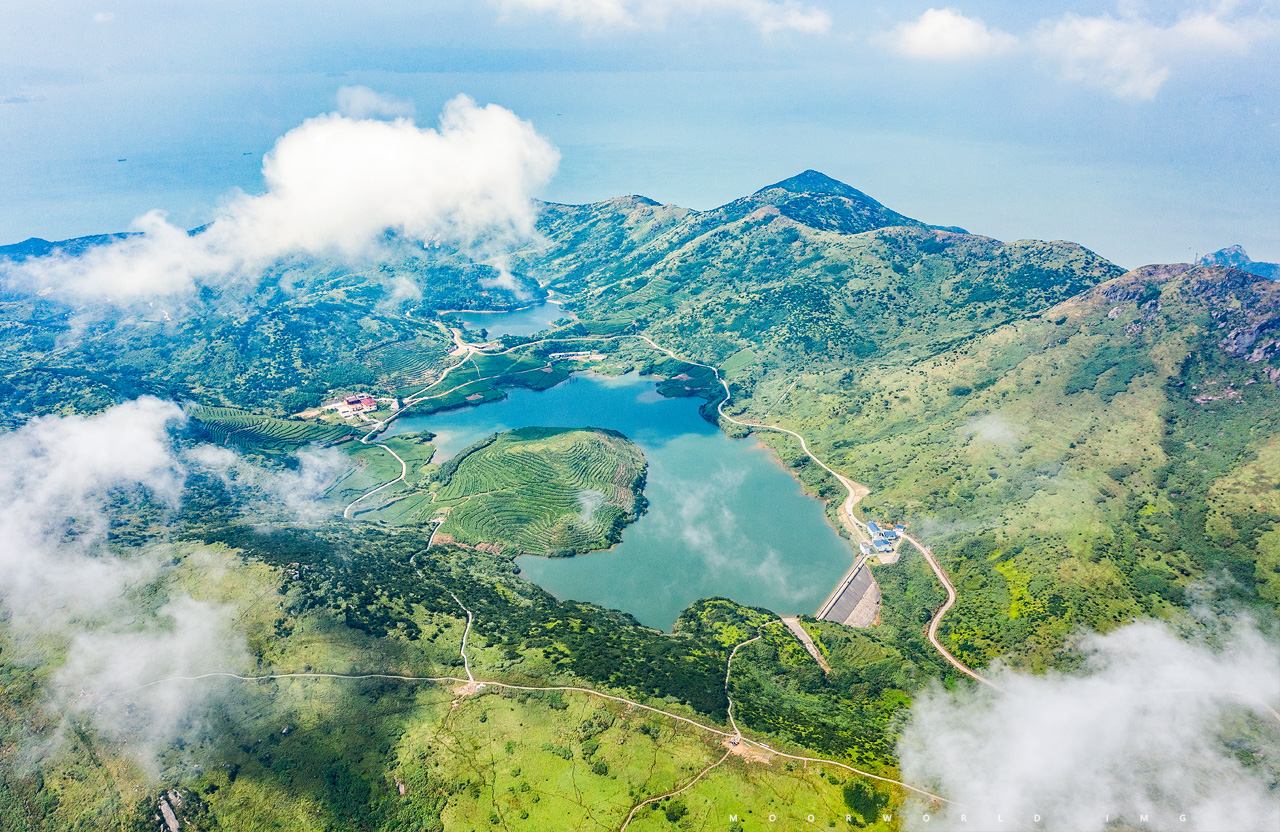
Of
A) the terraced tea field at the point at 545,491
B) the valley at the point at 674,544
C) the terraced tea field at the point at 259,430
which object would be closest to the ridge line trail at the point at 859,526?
the valley at the point at 674,544

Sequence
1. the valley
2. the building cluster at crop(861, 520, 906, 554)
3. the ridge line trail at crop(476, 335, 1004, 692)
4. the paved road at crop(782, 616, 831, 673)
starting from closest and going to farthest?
the valley → the ridge line trail at crop(476, 335, 1004, 692) → the paved road at crop(782, 616, 831, 673) → the building cluster at crop(861, 520, 906, 554)

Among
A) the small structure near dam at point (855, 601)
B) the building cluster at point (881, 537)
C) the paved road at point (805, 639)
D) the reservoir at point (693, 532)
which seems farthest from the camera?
the building cluster at point (881, 537)

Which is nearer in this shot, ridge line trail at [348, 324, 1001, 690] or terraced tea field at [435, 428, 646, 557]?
ridge line trail at [348, 324, 1001, 690]

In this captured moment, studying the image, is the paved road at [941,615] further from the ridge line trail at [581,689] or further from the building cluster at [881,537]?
the ridge line trail at [581,689]

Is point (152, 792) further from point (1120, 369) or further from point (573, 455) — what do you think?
point (1120, 369)

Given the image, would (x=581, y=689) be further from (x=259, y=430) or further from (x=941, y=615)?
(x=259, y=430)

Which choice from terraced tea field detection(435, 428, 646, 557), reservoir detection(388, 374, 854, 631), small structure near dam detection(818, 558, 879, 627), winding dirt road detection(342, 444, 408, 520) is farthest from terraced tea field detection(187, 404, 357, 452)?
small structure near dam detection(818, 558, 879, 627)

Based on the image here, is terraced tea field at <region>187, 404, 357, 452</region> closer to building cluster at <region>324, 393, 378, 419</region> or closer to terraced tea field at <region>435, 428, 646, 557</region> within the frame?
building cluster at <region>324, 393, 378, 419</region>
